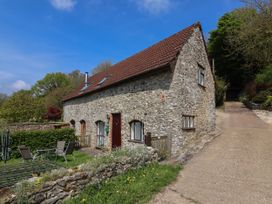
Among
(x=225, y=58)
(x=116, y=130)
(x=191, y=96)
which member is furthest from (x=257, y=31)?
(x=116, y=130)

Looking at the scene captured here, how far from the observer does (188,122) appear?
38.3ft

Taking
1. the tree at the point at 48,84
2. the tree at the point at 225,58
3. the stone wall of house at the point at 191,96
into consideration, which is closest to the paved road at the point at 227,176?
the stone wall of house at the point at 191,96

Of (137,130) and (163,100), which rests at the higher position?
(163,100)

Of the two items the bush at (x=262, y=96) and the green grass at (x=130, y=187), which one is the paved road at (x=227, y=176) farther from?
the bush at (x=262, y=96)

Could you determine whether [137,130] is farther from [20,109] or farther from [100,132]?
[20,109]

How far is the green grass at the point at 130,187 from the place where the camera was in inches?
232

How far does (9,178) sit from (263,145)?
1083 centimetres

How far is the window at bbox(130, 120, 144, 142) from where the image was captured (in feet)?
37.9

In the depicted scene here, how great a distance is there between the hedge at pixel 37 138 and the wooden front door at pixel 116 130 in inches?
120

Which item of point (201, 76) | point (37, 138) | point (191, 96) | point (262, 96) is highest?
point (201, 76)

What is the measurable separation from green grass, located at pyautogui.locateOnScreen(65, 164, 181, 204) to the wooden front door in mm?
5392

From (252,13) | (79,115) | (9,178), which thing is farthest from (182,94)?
(252,13)

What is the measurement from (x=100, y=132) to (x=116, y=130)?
98.4 inches

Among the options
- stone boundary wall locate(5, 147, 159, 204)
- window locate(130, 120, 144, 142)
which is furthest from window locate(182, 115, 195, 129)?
stone boundary wall locate(5, 147, 159, 204)
